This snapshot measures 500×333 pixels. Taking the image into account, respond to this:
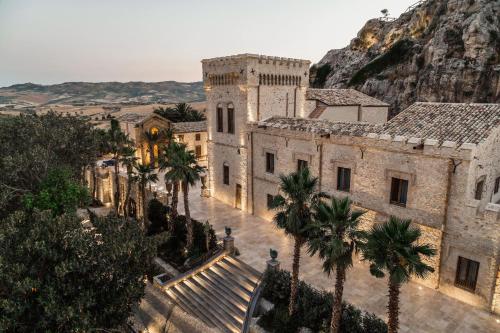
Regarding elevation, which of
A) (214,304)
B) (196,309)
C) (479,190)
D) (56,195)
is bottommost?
(196,309)

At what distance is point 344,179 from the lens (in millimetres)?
20219

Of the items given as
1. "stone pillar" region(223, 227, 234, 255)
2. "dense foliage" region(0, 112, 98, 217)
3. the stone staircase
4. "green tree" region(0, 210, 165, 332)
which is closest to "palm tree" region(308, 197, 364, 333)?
the stone staircase

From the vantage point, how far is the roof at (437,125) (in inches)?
630

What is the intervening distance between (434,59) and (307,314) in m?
48.8

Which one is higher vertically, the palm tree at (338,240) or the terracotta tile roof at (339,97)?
the terracotta tile roof at (339,97)

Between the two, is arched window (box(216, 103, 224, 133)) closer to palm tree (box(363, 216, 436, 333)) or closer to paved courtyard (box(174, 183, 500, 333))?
paved courtyard (box(174, 183, 500, 333))

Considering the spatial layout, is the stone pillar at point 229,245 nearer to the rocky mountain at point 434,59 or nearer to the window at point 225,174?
the window at point 225,174

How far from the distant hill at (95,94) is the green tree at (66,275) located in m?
121

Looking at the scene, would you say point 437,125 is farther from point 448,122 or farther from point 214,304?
point 214,304

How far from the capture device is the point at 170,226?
25.3 metres

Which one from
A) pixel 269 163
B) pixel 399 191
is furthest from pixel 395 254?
pixel 269 163

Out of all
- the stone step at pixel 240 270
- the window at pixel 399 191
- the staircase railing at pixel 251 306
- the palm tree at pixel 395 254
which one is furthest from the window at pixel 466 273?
the stone step at pixel 240 270

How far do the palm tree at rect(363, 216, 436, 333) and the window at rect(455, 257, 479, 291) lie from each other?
23.5 feet

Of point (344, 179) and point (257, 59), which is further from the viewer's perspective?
point (257, 59)
